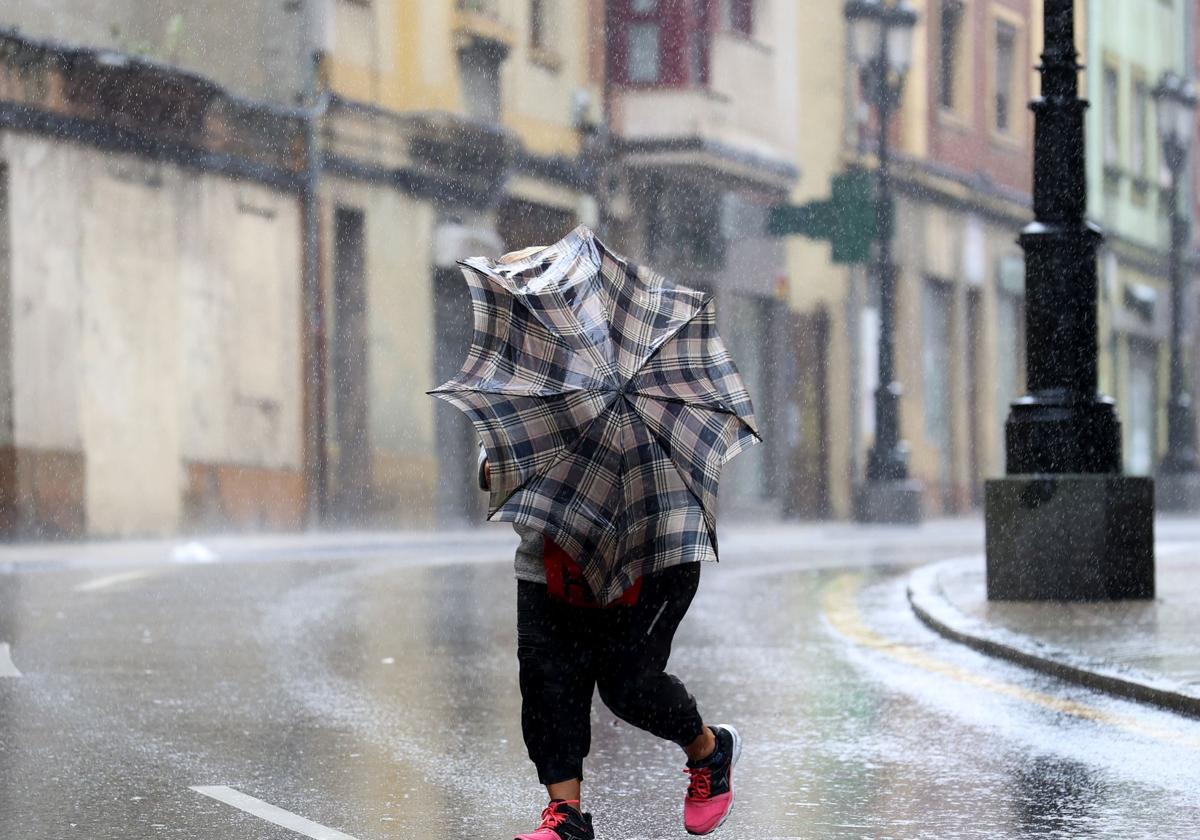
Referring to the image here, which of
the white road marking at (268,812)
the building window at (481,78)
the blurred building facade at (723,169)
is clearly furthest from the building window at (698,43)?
the white road marking at (268,812)

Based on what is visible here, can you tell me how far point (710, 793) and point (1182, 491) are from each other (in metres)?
31.1

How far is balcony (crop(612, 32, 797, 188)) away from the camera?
31342 mm

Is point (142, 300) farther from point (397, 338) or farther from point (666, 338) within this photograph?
point (666, 338)

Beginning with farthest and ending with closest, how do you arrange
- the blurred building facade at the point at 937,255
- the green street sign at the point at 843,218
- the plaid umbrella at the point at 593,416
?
the blurred building facade at the point at 937,255
the green street sign at the point at 843,218
the plaid umbrella at the point at 593,416

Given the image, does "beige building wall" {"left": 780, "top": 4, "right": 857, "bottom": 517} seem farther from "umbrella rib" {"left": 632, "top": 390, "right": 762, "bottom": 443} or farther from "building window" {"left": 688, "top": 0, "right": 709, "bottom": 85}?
"umbrella rib" {"left": 632, "top": 390, "right": 762, "bottom": 443}

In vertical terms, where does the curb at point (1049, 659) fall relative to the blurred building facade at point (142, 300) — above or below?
below

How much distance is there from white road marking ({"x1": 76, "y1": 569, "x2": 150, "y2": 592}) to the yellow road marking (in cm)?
455

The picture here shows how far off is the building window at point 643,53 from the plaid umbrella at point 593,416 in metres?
25.9

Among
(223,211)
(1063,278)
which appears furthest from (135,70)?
(1063,278)

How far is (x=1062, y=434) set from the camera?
43.2ft

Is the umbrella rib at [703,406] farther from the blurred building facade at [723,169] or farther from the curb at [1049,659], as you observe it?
the blurred building facade at [723,169]

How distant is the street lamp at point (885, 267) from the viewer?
30172 mm

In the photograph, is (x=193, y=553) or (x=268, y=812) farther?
(x=193, y=553)

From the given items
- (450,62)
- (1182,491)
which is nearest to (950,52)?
(1182,491)
